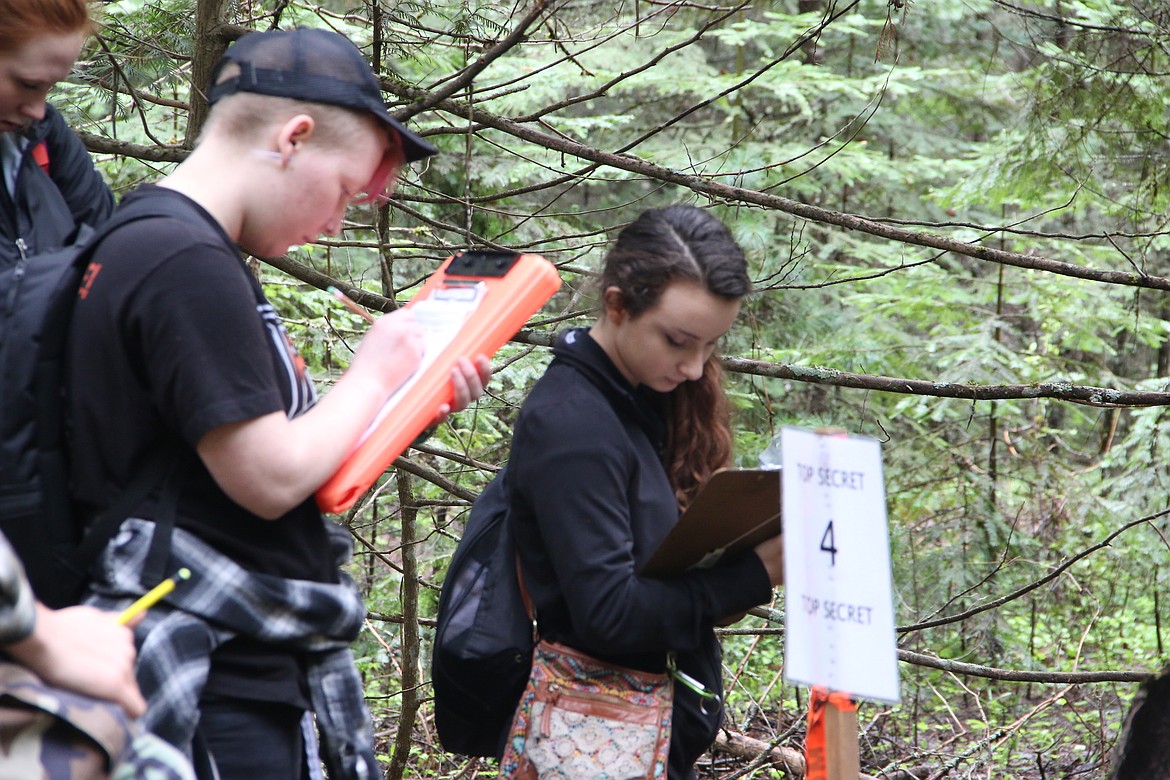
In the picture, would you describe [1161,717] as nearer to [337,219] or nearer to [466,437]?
[337,219]

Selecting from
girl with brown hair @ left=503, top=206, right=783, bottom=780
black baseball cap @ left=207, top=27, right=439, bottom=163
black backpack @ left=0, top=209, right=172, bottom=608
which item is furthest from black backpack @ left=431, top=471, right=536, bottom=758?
black baseball cap @ left=207, top=27, right=439, bottom=163

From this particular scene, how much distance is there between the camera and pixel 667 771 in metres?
2.11

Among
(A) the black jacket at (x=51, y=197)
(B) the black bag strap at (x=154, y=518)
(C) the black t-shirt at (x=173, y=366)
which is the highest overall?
(A) the black jacket at (x=51, y=197)

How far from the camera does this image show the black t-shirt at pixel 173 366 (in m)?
1.43

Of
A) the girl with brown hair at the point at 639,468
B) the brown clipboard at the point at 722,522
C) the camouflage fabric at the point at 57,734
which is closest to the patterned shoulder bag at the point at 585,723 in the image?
the girl with brown hair at the point at 639,468

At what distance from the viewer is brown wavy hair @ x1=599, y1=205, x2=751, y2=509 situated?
2.19m

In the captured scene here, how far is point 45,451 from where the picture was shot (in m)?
1.46

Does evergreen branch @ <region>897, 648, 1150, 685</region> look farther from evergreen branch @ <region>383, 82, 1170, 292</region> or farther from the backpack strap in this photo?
the backpack strap

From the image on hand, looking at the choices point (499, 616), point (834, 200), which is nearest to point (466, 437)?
point (499, 616)

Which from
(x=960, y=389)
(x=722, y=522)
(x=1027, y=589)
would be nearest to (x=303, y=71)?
(x=722, y=522)

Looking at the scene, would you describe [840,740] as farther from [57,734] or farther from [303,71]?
[303,71]

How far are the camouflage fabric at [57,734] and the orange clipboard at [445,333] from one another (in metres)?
0.43

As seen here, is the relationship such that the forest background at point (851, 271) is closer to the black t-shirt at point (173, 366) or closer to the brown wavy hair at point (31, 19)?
the brown wavy hair at point (31, 19)

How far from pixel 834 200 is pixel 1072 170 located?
15.2 feet
